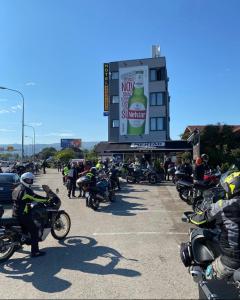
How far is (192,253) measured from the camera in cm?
521

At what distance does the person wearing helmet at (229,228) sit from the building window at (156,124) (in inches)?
1664

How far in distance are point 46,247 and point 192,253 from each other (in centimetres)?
424

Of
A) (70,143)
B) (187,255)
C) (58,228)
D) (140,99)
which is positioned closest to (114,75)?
(140,99)

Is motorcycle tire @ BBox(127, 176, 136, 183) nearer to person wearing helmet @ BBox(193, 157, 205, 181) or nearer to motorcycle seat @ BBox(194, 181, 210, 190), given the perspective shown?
person wearing helmet @ BBox(193, 157, 205, 181)

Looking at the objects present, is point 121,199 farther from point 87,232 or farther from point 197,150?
point 87,232

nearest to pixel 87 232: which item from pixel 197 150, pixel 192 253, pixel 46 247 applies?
pixel 46 247

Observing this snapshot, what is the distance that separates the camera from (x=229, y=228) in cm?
428

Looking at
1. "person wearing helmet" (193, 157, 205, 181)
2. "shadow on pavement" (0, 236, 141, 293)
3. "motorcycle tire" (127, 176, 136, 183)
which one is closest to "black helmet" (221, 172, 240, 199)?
"shadow on pavement" (0, 236, 141, 293)

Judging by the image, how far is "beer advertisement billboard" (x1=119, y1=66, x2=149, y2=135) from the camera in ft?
152

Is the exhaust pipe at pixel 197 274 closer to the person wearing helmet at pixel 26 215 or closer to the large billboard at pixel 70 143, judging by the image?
the person wearing helmet at pixel 26 215

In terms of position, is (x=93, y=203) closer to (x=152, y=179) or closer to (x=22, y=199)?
(x=22, y=199)

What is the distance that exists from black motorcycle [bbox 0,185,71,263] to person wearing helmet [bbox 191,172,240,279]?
A: 14.2 ft

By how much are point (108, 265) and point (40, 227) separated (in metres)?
1.86

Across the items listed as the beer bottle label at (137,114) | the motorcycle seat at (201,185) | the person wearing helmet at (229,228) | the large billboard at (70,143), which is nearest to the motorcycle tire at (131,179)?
the motorcycle seat at (201,185)
